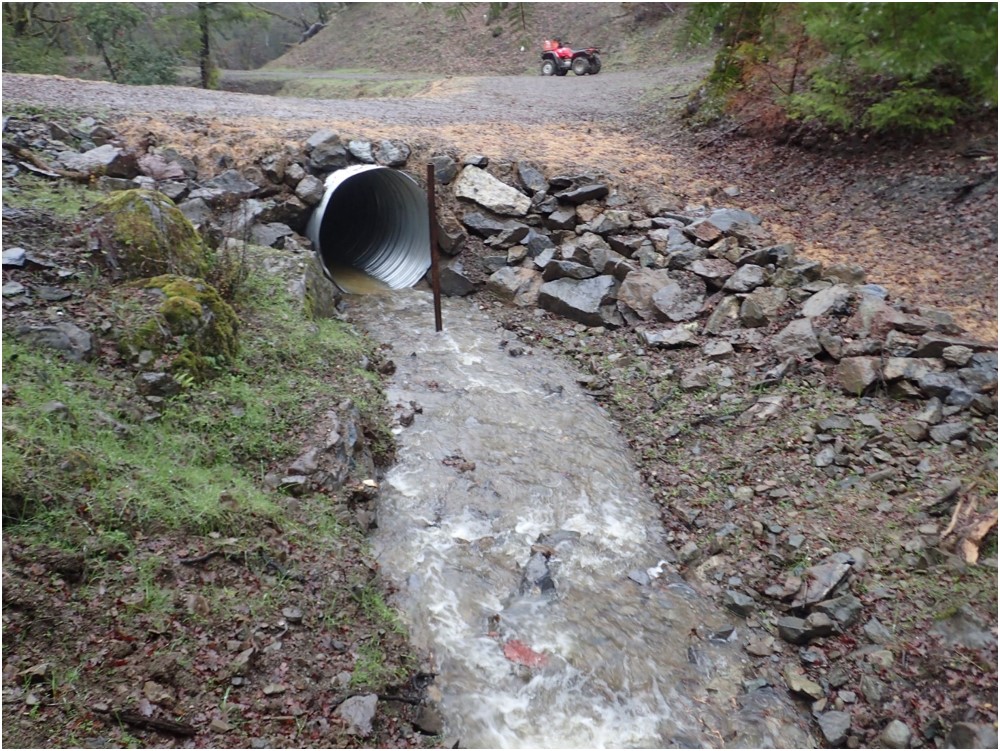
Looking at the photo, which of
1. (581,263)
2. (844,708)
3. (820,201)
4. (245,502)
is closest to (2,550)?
(245,502)

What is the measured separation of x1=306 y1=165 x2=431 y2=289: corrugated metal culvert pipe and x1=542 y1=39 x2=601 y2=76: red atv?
12.4 meters

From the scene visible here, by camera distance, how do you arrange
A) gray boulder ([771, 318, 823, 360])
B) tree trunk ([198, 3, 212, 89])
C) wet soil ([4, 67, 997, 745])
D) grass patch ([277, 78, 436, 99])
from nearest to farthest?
1. wet soil ([4, 67, 997, 745])
2. gray boulder ([771, 318, 823, 360])
3. grass patch ([277, 78, 436, 99])
4. tree trunk ([198, 3, 212, 89])

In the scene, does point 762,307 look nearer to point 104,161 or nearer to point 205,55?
point 104,161

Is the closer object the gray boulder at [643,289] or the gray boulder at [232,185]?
the gray boulder at [643,289]

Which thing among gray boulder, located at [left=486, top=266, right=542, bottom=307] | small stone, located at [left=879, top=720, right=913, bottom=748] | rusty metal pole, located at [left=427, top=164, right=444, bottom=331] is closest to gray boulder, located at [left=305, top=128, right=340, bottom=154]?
rusty metal pole, located at [left=427, top=164, right=444, bottom=331]

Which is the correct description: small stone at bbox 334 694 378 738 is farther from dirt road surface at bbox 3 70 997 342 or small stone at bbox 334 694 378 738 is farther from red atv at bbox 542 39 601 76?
red atv at bbox 542 39 601 76

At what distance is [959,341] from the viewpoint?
6.74m

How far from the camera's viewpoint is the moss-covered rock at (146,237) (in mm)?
6520

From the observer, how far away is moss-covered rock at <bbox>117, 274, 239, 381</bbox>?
5773mm

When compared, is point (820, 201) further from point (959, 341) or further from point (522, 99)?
point (522, 99)

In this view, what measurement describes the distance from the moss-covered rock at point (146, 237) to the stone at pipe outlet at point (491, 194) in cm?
471

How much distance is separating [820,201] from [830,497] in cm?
593

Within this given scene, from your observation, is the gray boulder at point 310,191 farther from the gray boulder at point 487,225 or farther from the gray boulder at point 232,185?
the gray boulder at point 487,225

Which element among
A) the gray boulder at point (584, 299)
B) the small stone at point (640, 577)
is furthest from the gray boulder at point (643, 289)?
the small stone at point (640, 577)
